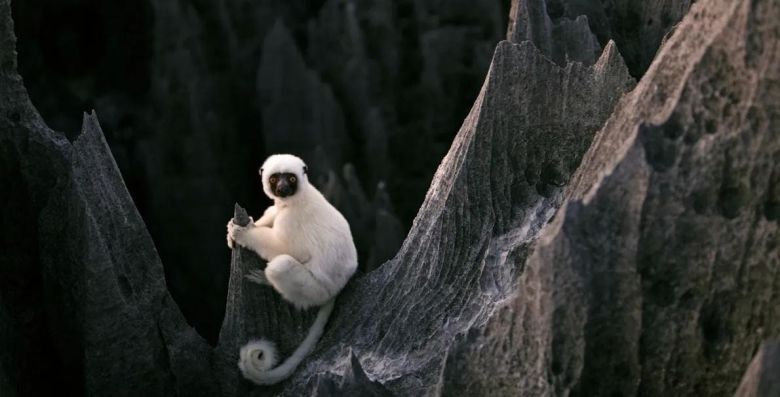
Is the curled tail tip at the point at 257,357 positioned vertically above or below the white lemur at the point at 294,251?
below

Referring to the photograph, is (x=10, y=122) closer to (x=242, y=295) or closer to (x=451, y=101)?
(x=242, y=295)

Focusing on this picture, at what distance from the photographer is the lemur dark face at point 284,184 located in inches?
123

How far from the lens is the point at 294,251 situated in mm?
3131

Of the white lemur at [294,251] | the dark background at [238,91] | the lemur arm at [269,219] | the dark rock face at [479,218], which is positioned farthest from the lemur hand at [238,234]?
the dark background at [238,91]

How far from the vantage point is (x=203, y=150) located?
721 cm

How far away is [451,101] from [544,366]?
584 cm

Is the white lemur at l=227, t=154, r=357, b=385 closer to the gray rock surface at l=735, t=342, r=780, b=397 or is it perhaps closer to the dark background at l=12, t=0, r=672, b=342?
the gray rock surface at l=735, t=342, r=780, b=397

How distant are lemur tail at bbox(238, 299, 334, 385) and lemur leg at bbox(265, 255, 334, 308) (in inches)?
5.3

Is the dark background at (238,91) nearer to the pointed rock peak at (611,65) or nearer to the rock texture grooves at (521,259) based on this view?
the rock texture grooves at (521,259)

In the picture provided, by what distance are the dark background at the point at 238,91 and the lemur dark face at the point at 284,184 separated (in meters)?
3.61

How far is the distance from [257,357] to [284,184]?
56cm

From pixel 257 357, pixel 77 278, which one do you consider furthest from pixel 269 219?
pixel 77 278

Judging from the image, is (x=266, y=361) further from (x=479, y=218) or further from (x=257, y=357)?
(x=479, y=218)

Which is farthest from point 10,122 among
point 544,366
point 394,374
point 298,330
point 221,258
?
point 221,258
